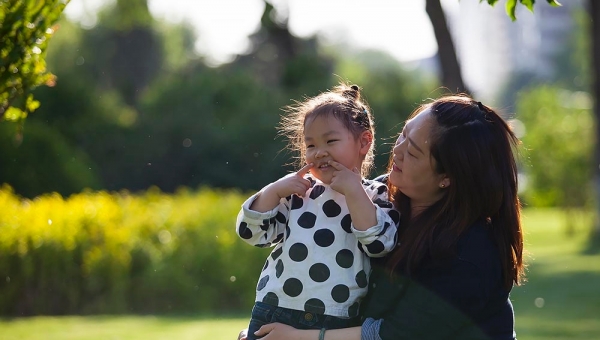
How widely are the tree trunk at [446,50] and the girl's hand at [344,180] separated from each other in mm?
9443

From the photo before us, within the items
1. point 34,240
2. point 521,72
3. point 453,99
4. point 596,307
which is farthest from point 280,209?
point 521,72

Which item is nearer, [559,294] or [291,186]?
[291,186]

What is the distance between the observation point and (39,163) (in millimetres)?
14039

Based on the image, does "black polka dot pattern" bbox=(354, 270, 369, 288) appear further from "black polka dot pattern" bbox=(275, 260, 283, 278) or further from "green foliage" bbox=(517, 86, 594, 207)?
"green foliage" bbox=(517, 86, 594, 207)

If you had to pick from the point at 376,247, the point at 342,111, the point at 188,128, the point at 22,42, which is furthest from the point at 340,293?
the point at 188,128

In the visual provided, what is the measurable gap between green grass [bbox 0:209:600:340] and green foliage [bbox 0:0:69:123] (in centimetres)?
382

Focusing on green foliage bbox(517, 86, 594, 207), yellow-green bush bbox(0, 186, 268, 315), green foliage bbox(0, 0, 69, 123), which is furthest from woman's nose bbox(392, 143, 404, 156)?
green foliage bbox(517, 86, 594, 207)

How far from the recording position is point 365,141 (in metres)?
2.90

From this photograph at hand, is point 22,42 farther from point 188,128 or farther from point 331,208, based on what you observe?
point 188,128

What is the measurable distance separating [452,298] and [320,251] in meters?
0.43

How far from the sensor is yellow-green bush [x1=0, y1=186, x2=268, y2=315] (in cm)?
926

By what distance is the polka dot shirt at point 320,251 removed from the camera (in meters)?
2.69

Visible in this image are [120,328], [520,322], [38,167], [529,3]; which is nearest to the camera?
[529,3]

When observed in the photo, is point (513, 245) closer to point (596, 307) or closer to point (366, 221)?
point (366, 221)
